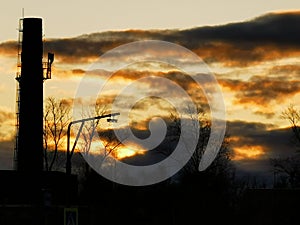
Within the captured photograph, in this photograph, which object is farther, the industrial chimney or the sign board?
the industrial chimney

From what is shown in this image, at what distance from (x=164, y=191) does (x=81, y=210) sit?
105 feet

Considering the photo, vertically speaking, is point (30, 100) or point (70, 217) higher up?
point (30, 100)

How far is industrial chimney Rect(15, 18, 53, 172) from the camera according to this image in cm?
7588

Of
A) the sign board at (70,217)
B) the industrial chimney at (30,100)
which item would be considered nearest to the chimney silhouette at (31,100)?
the industrial chimney at (30,100)

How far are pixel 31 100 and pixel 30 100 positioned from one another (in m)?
0.08

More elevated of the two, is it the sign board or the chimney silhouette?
the chimney silhouette

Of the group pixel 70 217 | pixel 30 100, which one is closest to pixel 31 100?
pixel 30 100

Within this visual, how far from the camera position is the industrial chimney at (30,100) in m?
75.9

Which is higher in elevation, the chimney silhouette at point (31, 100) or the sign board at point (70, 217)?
the chimney silhouette at point (31, 100)

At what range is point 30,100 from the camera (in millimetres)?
76438

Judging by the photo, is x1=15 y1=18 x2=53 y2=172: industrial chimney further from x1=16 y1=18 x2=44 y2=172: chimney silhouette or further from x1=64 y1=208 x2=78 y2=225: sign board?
x1=64 y1=208 x2=78 y2=225: sign board

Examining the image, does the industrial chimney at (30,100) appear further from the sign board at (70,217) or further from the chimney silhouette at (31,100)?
the sign board at (70,217)

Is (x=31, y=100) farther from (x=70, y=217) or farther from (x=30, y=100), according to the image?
(x=70, y=217)

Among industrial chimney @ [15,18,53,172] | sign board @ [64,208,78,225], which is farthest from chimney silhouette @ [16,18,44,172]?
sign board @ [64,208,78,225]
